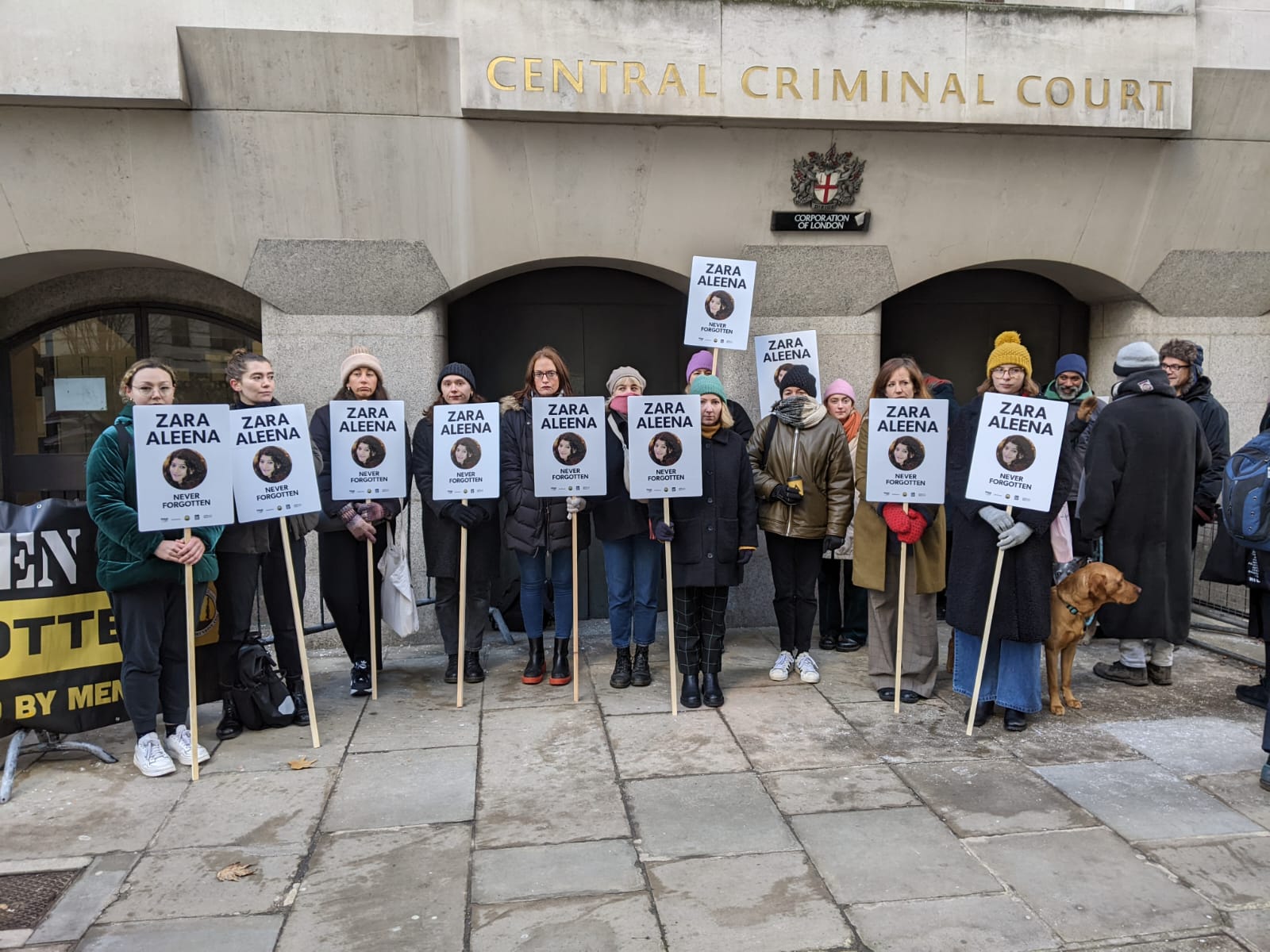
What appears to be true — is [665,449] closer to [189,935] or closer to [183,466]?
[183,466]

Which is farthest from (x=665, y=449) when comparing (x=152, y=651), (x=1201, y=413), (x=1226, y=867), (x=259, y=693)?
(x=1201, y=413)

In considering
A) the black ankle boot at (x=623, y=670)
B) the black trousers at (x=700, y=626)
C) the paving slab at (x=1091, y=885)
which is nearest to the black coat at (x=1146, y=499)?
the paving slab at (x=1091, y=885)

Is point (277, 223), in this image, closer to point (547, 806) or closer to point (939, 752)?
point (547, 806)

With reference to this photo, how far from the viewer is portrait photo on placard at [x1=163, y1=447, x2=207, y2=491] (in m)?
4.86

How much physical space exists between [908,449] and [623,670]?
7.70 feet

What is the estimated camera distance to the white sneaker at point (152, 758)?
5055 mm

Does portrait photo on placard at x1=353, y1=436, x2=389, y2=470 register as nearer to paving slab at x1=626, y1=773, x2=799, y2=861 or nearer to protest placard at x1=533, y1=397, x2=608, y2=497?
protest placard at x1=533, y1=397, x2=608, y2=497

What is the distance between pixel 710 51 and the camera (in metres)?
7.25

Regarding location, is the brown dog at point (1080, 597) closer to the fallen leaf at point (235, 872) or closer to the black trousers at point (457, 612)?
the black trousers at point (457, 612)

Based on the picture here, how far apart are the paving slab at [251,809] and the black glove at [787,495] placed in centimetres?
303

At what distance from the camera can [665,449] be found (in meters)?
5.69

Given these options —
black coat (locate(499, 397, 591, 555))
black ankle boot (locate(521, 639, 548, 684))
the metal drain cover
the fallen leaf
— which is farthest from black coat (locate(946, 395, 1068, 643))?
the metal drain cover

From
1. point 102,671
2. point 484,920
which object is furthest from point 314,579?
point 484,920

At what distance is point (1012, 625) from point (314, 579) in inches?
200
